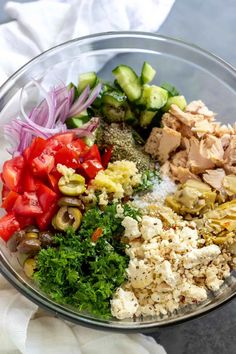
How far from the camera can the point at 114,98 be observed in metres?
2.48

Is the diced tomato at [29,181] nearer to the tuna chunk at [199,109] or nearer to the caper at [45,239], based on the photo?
the caper at [45,239]

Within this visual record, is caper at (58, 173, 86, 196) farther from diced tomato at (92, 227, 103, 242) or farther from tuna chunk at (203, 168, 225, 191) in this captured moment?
tuna chunk at (203, 168, 225, 191)

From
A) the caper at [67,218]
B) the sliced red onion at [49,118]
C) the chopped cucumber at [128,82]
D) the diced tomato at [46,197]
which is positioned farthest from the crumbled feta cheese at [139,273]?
the chopped cucumber at [128,82]

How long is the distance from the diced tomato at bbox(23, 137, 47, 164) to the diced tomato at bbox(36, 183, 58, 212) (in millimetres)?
115

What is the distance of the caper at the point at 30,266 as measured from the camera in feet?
7.33

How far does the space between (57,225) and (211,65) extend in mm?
918

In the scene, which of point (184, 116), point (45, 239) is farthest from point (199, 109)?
point (45, 239)

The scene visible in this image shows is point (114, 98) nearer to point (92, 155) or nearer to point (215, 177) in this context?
point (92, 155)

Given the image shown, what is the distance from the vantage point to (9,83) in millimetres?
2547

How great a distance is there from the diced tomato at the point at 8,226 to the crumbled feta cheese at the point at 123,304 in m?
0.41

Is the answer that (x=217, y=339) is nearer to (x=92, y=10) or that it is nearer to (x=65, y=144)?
(x=65, y=144)

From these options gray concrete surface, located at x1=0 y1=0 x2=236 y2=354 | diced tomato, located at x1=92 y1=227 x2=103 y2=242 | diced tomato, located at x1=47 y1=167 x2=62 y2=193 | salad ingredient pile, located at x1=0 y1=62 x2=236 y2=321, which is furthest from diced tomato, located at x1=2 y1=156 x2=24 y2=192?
gray concrete surface, located at x1=0 y1=0 x2=236 y2=354

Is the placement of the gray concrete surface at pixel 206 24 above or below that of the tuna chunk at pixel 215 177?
above

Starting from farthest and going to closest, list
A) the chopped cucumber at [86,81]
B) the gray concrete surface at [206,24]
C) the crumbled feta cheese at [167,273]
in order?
the gray concrete surface at [206,24] < the chopped cucumber at [86,81] < the crumbled feta cheese at [167,273]
